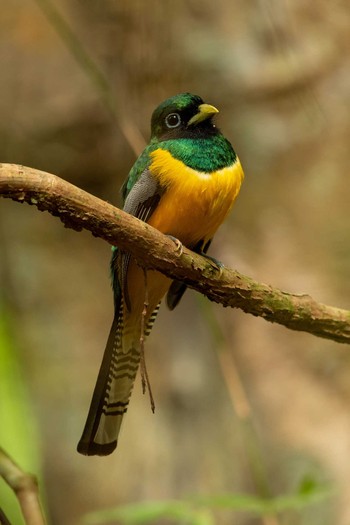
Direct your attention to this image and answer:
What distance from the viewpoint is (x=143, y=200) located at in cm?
241

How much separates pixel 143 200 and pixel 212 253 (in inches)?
64.5

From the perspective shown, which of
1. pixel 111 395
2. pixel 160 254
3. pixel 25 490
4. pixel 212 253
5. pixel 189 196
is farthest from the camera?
pixel 212 253

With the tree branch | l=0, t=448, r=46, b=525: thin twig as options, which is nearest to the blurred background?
the tree branch

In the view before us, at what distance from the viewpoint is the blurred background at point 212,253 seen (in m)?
3.83

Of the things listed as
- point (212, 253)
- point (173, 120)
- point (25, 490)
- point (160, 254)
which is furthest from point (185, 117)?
point (212, 253)

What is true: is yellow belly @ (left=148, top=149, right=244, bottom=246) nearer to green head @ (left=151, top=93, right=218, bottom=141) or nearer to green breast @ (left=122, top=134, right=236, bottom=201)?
green breast @ (left=122, top=134, right=236, bottom=201)

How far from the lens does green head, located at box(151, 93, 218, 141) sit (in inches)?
98.9

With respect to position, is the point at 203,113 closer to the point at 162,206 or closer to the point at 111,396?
the point at 162,206

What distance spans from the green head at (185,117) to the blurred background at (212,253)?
3.59ft

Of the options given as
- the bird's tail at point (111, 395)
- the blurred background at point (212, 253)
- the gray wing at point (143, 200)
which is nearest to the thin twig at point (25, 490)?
the bird's tail at point (111, 395)

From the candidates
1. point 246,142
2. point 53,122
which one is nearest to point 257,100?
point 246,142

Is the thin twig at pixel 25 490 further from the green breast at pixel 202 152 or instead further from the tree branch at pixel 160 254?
the green breast at pixel 202 152

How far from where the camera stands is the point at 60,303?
4.23 meters

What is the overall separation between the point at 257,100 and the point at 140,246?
2.29 metres
